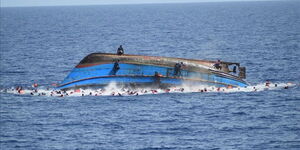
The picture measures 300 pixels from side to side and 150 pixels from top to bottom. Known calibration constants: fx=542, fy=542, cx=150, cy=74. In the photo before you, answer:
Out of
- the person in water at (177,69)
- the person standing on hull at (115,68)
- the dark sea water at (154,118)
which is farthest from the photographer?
the person in water at (177,69)

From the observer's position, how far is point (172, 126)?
196 ft

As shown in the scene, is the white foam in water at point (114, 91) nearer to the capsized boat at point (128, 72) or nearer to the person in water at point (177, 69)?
the capsized boat at point (128, 72)

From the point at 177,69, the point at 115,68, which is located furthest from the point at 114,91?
the point at 177,69

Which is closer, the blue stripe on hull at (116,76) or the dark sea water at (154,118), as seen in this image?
the dark sea water at (154,118)

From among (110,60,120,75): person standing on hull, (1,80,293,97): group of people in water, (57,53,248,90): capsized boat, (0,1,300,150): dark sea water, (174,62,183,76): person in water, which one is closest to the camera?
(0,1,300,150): dark sea water

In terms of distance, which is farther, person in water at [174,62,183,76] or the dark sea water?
person in water at [174,62,183,76]

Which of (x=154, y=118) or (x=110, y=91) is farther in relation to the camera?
(x=110, y=91)

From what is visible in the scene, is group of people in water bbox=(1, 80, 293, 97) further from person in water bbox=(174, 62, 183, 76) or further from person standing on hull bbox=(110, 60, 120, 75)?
person standing on hull bbox=(110, 60, 120, 75)

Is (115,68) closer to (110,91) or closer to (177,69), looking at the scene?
(110,91)

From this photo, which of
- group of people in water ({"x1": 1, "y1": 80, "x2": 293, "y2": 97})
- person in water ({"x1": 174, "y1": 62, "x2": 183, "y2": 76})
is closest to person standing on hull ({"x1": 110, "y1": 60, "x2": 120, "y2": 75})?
group of people in water ({"x1": 1, "y1": 80, "x2": 293, "y2": 97})

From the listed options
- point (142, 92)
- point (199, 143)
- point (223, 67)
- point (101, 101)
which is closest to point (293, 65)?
point (223, 67)

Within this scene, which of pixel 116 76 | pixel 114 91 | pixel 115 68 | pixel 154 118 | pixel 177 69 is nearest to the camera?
pixel 154 118

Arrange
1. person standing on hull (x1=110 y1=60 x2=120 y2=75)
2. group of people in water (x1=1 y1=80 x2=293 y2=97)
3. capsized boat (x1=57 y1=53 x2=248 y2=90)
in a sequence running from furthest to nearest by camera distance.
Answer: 1. capsized boat (x1=57 y1=53 x2=248 y2=90)
2. person standing on hull (x1=110 y1=60 x2=120 y2=75)
3. group of people in water (x1=1 y1=80 x2=293 y2=97)

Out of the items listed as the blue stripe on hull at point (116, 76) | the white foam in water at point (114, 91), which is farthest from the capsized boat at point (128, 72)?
the white foam in water at point (114, 91)
